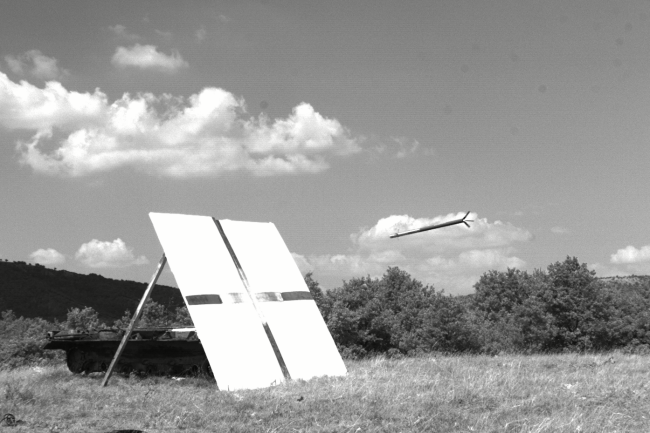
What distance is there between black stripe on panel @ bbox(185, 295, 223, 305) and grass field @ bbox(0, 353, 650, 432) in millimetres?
1631

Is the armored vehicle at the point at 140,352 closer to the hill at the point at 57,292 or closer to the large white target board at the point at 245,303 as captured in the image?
the large white target board at the point at 245,303

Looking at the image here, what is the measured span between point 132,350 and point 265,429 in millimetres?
7410

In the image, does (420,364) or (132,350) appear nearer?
(132,350)

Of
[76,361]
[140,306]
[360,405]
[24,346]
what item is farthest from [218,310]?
[24,346]

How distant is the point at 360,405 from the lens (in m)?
10.8

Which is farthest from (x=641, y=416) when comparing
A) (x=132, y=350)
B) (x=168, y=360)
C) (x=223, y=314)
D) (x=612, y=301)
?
(x=612, y=301)

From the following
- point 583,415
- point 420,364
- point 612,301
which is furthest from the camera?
point 612,301

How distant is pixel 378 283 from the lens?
156ft

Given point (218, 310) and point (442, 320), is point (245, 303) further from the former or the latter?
point (442, 320)

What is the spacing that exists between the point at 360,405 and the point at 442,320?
110 feet

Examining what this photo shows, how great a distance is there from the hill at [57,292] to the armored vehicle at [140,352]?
52676 mm

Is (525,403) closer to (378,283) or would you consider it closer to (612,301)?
(378,283)

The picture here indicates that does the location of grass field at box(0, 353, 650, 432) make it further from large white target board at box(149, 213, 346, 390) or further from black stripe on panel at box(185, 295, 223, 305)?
black stripe on panel at box(185, 295, 223, 305)

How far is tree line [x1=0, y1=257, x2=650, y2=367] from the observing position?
37.4 meters
